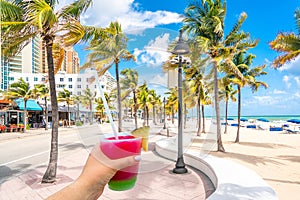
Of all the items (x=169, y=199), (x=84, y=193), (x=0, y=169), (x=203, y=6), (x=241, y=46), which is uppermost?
(x=203, y=6)

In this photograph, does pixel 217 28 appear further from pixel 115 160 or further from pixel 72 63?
pixel 115 160

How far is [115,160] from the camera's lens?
3.81 ft

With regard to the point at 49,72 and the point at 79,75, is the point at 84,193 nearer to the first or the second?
the point at 79,75

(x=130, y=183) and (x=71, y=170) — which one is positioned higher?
(x=130, y=183)

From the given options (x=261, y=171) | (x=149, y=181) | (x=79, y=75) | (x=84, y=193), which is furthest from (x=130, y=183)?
(x=261, y=171)

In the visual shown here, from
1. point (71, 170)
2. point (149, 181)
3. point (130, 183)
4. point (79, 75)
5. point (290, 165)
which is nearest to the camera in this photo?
point (130, 183)

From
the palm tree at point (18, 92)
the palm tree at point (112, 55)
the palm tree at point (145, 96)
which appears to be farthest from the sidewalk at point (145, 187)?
the palm tree at point (18, 92)

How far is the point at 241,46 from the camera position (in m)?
12.5

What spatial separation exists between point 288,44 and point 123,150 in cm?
992

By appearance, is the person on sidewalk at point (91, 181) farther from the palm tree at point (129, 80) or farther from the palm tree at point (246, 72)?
the palm tree at point (246, 72)

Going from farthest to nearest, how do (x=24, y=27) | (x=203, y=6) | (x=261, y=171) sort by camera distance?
(x=203, y=6) < (x=261, y=171) < (x=24, y=27)

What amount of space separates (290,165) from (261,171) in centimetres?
226

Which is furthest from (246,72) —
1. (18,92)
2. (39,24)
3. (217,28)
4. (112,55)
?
(18,92)

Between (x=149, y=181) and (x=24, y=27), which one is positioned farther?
(x=149, y=181)
